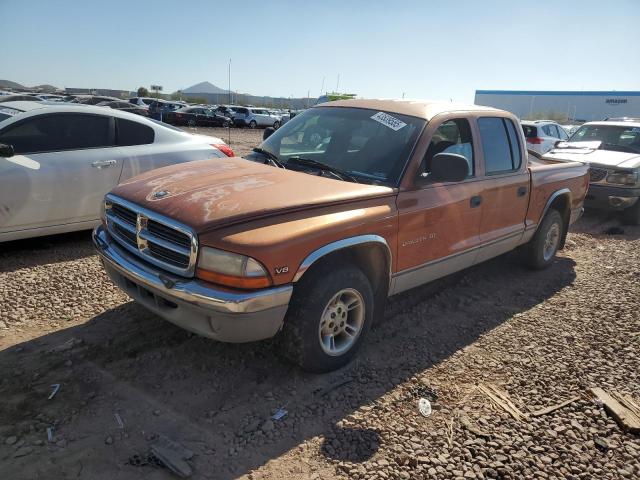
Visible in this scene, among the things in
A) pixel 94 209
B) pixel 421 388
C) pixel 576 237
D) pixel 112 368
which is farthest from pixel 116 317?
pixel 576 237

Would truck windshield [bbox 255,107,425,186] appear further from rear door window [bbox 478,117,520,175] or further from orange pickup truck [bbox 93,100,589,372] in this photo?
rear door window [bbox 478,117,520,175]

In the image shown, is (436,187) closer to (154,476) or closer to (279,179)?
(279,179)

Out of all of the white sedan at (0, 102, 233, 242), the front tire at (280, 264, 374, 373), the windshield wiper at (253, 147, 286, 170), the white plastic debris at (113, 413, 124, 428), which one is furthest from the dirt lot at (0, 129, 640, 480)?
the windshield wiper at (253, 147, 286, 170)

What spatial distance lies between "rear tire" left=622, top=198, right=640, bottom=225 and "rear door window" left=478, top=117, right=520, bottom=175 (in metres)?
5.29

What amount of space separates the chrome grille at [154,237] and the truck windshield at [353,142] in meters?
1.32

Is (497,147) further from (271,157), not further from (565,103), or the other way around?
(565,103)

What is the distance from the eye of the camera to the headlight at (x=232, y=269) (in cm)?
278

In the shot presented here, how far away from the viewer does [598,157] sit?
366 inches

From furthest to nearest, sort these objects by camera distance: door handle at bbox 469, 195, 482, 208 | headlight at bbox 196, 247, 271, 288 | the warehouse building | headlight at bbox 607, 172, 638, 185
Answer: the warehouse building
headlight at bbox 607, 172, 638, 185
door handle at bbox 469, 195, 482, 208
headlight at bbox 196, 247, 271, 288

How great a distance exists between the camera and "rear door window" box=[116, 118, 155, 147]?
590cm

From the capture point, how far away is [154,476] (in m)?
2.47

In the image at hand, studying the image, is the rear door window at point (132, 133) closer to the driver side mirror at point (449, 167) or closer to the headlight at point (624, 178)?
the driver side mirror at point (449, 167)

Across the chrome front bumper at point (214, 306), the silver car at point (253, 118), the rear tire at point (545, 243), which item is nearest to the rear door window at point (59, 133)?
the chrome front bumper at point (214, 306)

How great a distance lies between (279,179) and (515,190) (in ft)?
8.53
